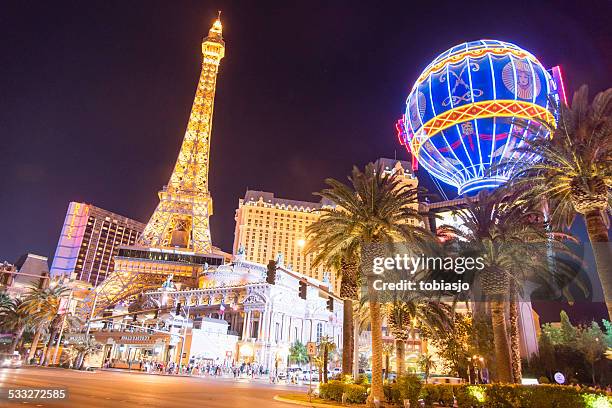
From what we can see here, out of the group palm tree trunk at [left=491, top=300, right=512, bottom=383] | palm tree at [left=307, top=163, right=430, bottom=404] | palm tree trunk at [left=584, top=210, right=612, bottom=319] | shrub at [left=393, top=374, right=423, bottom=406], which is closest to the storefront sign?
palm tree at [left=307, top=163, right=430, bottom=404]

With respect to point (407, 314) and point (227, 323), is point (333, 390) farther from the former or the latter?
point (227, 323)

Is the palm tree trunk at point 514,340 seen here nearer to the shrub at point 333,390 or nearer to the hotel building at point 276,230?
the shrub at point 333,390

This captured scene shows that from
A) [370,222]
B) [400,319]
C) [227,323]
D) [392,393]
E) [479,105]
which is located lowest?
[392,393]

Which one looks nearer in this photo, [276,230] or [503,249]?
[503,249]

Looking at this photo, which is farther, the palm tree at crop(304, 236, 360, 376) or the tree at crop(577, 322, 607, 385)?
the tree at crop(577, 322, 607, 385)

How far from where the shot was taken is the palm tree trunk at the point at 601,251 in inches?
562

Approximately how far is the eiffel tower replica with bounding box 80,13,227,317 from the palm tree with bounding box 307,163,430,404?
69555 millimetres

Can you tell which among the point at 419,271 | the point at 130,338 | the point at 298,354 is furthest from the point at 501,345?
the point at 130,338

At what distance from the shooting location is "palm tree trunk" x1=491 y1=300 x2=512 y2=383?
18.0 m

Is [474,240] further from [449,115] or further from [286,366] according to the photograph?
[286,366]

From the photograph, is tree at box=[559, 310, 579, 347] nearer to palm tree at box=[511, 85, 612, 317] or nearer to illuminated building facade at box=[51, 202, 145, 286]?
palm tree at box=[511, 85, 612, 317]

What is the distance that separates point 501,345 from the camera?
18.2 m

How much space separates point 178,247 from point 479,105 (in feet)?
250

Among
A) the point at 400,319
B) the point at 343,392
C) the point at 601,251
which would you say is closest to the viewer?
the point at 601,251
